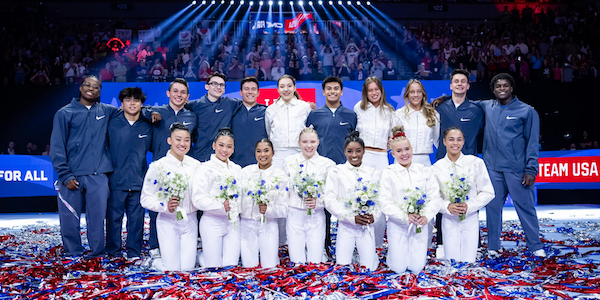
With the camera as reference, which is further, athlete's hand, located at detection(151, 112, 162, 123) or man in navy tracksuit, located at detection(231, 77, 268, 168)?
man in navy tracksuit, located at detection(231, 77, 268, 168)

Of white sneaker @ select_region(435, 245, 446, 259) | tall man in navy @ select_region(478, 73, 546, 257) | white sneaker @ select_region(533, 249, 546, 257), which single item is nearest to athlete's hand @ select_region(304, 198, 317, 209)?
white sneaker @ select_region(435, 245, 446, 259)

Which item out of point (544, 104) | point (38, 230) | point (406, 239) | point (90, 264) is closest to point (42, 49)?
point (38, 230)

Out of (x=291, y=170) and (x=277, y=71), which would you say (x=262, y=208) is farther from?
(x=277, y=71)

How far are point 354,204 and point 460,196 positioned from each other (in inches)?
43.6

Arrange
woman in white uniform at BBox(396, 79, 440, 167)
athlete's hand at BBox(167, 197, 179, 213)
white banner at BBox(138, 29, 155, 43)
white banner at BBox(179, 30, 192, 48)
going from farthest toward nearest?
white banner at BBox(138, 29, 155, 43) → white banner at BBox(179, 30, 192, 48) → woman in white uniform at BBox(396, 79, 440, 167) → athlete's hand at BBox(167, 197, 179, 213)

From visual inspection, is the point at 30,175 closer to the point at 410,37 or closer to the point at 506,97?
the point at 506,97

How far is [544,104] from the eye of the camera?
12.0m

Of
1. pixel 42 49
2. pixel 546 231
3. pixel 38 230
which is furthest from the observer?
pixel 42 49

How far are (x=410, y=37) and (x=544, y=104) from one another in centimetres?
514

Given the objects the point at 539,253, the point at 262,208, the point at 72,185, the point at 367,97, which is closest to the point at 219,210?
the point at 262,208

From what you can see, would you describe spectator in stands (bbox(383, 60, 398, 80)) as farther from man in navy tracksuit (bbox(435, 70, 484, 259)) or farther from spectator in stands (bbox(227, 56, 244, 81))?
man in navy tracksuit (bbox(435, 70, 484, 259))

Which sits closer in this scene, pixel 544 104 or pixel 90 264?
pixel 90 264

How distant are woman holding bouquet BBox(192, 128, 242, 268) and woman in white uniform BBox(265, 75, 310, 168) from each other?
852 millimetres

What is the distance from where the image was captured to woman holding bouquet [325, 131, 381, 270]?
4.36m
